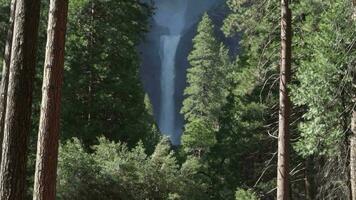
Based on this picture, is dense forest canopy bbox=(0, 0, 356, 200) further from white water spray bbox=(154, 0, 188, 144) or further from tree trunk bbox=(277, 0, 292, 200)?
white water spray bbox=(154, 0, 188, 144)

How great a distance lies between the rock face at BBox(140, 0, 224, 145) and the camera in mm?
75125

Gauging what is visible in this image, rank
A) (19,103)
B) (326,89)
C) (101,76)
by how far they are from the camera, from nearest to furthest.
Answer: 1. (19,103)
2. (326,89)
3. (101,76)

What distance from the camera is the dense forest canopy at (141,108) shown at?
7914 mm

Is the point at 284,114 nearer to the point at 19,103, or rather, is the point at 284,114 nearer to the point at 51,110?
the point at 51,110

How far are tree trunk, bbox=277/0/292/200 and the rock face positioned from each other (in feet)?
187

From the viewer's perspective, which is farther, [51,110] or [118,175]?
A: [118,175]

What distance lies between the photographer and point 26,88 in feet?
26.1

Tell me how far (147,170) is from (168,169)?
807mm

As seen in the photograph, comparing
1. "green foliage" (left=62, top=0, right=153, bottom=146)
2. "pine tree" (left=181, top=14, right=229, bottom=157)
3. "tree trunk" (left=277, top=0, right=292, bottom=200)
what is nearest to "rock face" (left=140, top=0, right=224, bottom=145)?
"pine tree" (left=181, top=14, right=229, bottom=157)

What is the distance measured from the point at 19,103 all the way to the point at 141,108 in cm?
1716

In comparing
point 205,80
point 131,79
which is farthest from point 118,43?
point 205,80

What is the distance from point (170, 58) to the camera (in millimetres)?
84312

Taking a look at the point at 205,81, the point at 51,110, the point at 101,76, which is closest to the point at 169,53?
the point at 205,81

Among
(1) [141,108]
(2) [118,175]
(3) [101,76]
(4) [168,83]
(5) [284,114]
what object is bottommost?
(2) [118,175]
